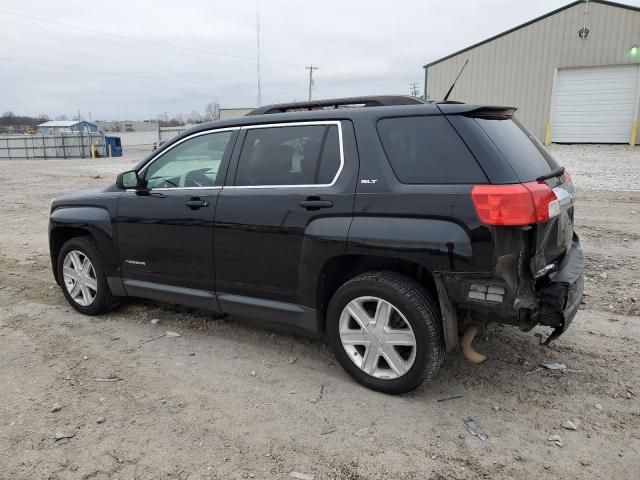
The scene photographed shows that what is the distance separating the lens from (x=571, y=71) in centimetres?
2262

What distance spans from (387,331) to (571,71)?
76.7 feet

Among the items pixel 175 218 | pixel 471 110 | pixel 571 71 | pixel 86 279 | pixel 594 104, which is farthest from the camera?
pixel 571 71

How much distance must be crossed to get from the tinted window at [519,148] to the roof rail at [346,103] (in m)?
0.52

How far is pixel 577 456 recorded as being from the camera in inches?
110

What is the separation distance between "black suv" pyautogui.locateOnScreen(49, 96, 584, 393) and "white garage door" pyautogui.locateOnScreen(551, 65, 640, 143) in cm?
2145

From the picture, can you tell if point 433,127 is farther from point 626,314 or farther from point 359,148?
point 626,314

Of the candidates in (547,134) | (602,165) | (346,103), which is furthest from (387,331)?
(547,134)

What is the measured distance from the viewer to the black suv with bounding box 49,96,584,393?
3021 mm

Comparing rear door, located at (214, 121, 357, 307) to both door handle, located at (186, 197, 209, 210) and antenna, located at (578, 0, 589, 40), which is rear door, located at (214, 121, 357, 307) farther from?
antenna, located at (578, 0, 589, 40)

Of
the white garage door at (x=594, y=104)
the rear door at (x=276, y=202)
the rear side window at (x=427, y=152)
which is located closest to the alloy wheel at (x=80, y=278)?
the rear door at (x=276, y=202)

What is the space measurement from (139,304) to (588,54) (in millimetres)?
23005

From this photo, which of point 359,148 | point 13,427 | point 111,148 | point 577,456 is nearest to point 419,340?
point 577,456

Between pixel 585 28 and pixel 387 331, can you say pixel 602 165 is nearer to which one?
pixel 585 28

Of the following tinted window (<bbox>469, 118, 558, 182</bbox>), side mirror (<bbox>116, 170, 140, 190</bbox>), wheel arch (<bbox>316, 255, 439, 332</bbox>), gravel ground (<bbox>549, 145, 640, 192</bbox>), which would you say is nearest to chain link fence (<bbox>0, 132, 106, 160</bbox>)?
gravel ground (<bbox>549, 145, 640, 192</bbox>)
